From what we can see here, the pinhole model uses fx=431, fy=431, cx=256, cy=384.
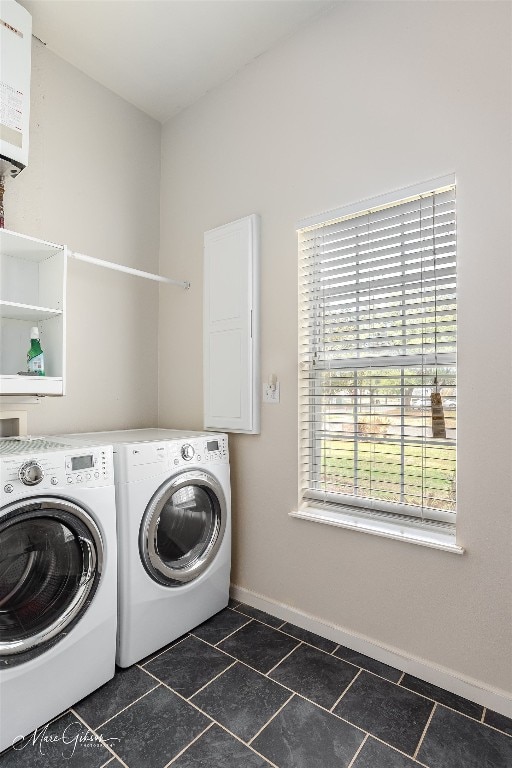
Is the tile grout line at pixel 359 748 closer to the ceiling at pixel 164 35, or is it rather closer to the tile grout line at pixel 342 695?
the tile grout line at pixel 342 695

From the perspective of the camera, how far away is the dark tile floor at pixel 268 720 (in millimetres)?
1359

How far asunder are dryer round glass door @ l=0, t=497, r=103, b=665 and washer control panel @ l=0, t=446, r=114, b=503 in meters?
0.06

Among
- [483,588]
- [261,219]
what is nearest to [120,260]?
[261,219]

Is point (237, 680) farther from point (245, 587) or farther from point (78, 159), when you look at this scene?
point (78, 159)

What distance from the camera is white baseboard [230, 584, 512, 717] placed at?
1.56m

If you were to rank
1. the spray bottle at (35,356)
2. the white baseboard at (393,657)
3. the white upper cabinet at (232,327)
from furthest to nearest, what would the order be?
the white upper cabinet at (232,327) < the spray bottle at (35,356) < the white baseboard at (393,657)

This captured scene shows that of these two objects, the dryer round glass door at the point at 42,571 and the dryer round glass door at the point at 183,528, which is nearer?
the dryer round glass door at the point at 42,571

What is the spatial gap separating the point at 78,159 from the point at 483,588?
9.37ft

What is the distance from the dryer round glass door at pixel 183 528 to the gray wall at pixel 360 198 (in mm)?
258

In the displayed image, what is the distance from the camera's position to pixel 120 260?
8.69 ft

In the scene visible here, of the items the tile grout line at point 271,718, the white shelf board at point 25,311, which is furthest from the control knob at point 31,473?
the tile grout line at point 271,718

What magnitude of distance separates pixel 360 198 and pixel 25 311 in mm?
1584

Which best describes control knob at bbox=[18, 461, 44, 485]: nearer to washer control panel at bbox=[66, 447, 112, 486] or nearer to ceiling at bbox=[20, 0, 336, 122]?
washer control panel at bbox=[66, 447, 112, 486]

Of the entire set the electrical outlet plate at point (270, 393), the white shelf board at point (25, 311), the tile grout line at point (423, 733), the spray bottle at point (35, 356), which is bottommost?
the tile grout line at point (423, 733)
